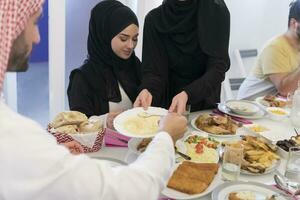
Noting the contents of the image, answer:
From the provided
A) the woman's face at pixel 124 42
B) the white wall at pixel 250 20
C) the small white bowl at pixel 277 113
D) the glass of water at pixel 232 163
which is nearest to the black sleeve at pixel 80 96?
the woman's face at pixel 124 42

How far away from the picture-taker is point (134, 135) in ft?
4.33

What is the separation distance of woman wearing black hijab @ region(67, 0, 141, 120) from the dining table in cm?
42

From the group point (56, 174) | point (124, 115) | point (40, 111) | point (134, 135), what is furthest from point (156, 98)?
point (40, 111)

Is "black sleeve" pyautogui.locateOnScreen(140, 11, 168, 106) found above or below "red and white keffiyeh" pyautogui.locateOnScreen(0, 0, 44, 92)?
below

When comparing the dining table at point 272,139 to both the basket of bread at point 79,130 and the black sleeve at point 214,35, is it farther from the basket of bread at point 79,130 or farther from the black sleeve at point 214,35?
the black sleeve at point 214,35

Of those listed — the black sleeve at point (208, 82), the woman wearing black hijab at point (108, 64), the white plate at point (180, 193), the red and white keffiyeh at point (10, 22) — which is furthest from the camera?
the woman wearing black hijab at point (108, 64)

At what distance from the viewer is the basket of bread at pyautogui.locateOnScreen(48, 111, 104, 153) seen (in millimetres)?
1372

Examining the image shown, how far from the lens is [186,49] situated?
77.3 inches

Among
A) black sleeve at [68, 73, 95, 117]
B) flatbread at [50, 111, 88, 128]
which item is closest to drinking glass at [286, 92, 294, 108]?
black sleeve at [68, 73, 95, 117]

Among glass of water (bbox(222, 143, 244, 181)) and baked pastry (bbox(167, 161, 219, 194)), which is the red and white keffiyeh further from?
glass of water (bbox(222, 143, 244, 181))

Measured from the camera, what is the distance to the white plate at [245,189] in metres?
1.17

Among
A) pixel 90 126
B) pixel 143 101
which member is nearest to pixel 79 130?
pixel 90 126

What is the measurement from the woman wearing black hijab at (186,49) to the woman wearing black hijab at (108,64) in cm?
12

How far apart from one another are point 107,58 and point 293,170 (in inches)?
45.7
